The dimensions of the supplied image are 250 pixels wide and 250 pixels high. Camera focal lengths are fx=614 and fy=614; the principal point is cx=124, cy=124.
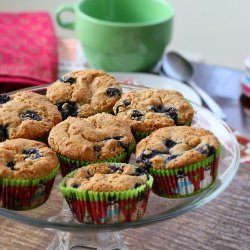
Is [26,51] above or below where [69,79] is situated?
below

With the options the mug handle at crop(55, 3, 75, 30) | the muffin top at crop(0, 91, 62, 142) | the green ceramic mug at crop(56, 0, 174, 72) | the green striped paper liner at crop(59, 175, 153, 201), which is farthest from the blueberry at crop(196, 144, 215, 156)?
the mug handle at crop(55, 3, 75, 30)

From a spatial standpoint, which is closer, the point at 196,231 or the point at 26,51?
the point at 196,231

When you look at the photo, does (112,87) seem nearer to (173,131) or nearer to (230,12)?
(173,131)

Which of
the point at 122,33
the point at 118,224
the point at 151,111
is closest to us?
the point at 118,224

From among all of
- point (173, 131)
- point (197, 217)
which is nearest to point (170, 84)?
A: point (197, 217)

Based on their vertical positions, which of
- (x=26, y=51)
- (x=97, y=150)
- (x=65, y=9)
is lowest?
(x=26, y=51)

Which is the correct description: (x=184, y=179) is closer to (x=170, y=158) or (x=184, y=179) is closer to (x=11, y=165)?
(x=170, y=158)

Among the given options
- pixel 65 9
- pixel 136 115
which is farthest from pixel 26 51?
pixel 136 115

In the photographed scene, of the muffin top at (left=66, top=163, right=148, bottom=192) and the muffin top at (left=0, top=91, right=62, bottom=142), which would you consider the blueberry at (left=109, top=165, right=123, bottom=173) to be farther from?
the muffin top at (left=0, top=91, right=62, bottom=142)

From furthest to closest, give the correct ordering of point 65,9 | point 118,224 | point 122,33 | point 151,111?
point 65,9 → point 122,33 → point 151,111 → point 118,224
